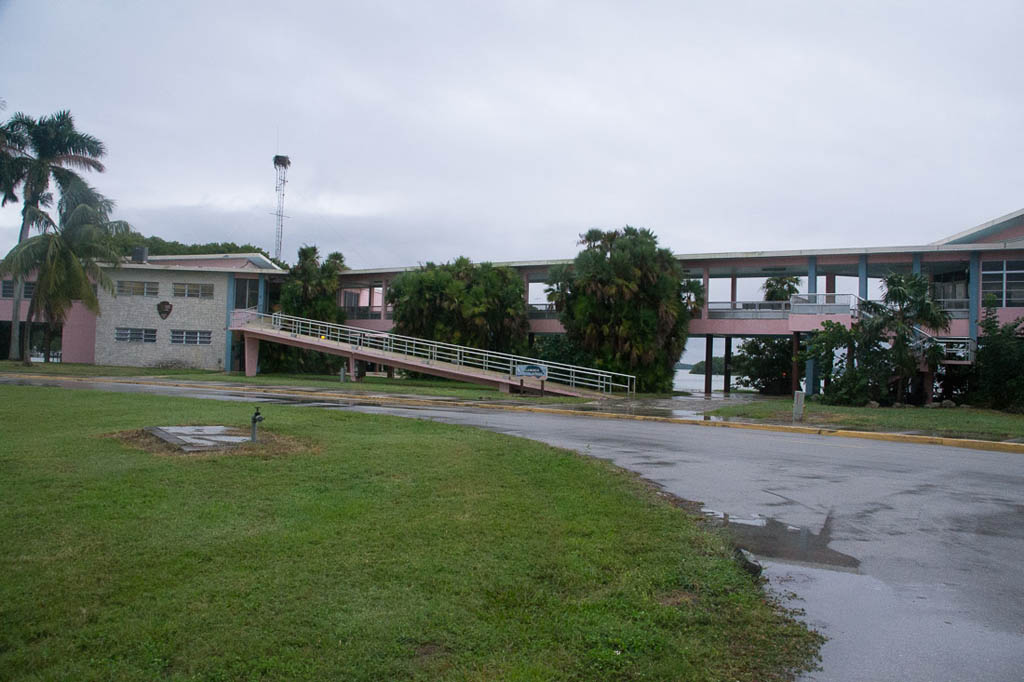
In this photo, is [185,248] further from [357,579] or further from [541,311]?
[357,579]

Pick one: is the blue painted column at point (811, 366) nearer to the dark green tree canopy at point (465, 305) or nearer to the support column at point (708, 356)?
the support column at point (708, 356)

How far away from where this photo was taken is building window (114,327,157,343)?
4044 centimetres

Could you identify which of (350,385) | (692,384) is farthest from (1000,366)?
(692,384)

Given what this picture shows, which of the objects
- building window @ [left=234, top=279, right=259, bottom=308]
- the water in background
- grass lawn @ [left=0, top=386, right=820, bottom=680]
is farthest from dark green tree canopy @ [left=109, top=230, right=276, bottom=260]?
grass lawn @ [left=0, top=386, right=820, bottom=680]

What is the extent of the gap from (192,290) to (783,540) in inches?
1553

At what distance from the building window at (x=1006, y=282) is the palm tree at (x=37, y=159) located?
41904 mm

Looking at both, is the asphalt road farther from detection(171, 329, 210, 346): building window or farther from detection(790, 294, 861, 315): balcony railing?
detection(171, 329, 210, 346): building window

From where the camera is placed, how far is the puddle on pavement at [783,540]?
6.43 metres

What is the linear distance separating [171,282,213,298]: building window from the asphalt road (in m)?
31.2

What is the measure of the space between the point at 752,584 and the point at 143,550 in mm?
4282

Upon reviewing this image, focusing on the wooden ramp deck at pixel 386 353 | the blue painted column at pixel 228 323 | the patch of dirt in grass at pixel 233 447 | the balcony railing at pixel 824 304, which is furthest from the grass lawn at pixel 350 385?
the patch of dirt in grass at pixel 233 447

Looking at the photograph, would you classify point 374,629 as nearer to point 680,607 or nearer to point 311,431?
point 680,607

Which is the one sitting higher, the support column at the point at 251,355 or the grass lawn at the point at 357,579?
the support column at the point at 251,355

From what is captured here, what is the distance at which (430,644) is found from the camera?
4090 millimetres
